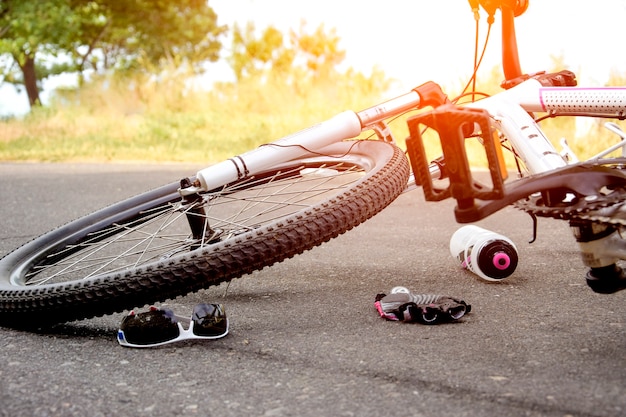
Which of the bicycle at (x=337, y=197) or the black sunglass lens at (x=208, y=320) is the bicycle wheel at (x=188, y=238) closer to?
the bicycle at (x=337, y=197)

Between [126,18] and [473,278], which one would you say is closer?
[473,278]

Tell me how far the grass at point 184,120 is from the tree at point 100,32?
4.52 feet

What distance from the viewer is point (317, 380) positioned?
196 centimetres

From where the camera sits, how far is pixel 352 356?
2.14 metres

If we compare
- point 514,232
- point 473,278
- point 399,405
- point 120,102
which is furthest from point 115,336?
point 120,102

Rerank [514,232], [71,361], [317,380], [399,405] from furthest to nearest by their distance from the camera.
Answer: [514,232] → [71,361] → [317,380] → [399,405]

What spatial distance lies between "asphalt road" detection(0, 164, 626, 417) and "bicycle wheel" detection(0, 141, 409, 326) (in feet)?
0.53

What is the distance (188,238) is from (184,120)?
957cm

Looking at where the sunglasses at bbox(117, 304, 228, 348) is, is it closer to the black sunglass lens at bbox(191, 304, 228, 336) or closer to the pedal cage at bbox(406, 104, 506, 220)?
the black sunglass lens at bbox(191, 304, 228, 336)

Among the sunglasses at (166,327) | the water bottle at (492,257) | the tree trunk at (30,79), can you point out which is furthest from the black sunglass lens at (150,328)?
the tree trunk at (30,79)

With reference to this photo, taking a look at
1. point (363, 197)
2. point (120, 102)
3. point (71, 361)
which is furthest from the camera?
point (120, 102)

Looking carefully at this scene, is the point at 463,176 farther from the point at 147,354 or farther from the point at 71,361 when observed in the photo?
the point at 71,361

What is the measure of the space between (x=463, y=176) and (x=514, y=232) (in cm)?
244

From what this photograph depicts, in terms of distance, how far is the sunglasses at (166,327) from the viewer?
2.29 meters
